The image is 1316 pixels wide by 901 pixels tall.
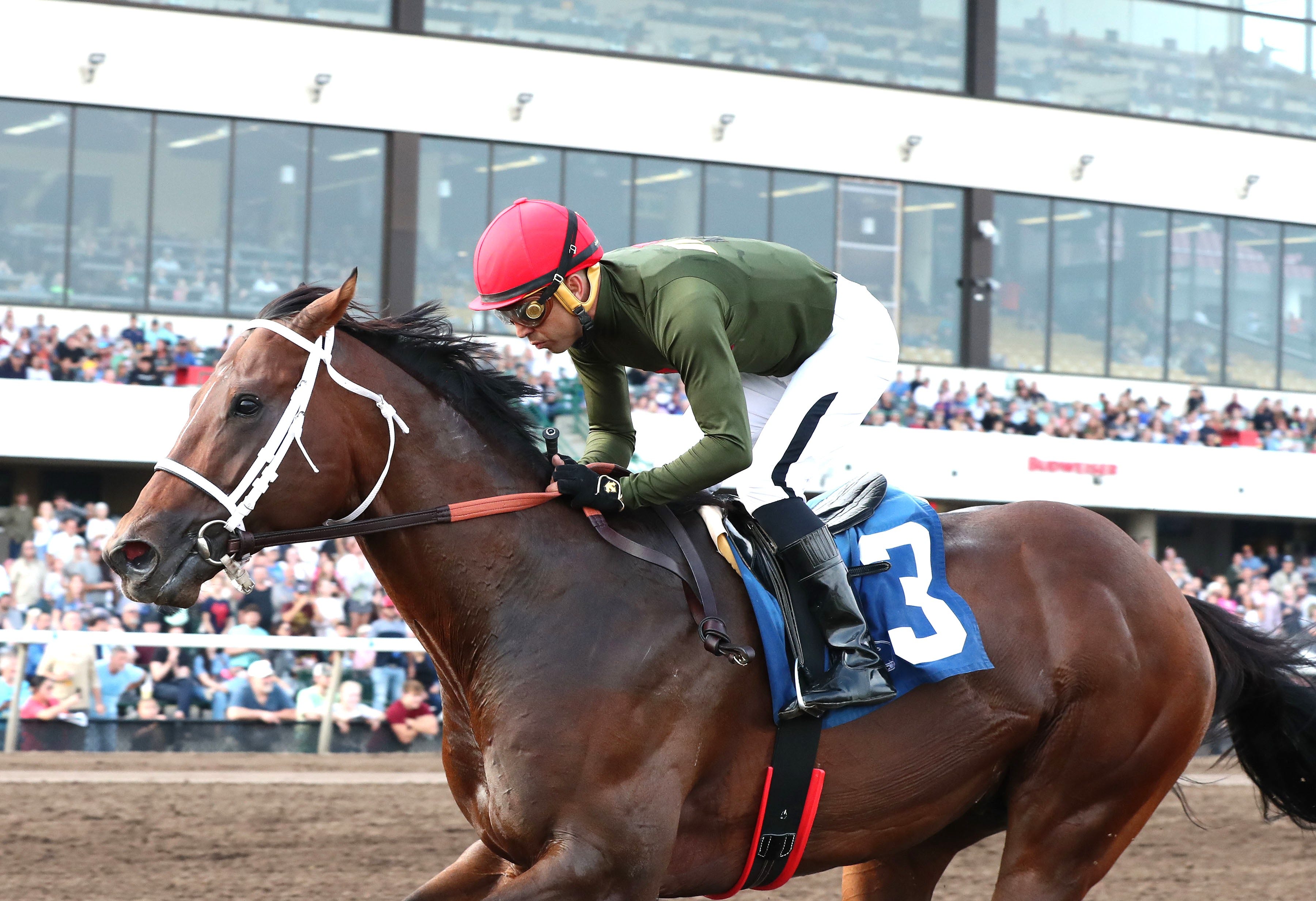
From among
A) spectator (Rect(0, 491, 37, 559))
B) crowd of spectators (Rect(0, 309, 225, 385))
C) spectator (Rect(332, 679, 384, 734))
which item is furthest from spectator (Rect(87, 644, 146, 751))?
crowd of spectators (Rect(0, 309, 225, 385))

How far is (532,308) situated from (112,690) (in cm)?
661

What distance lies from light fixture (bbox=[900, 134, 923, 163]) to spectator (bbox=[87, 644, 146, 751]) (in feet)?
53.7

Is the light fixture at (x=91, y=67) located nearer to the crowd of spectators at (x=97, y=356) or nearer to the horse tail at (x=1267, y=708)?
the crowd of spectators at (x=97, y=356)

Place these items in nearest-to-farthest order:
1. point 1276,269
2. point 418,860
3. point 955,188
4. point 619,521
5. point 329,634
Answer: point 619,521 < point 418,860 < point 329,634 < point 955,188 < point 1276,269

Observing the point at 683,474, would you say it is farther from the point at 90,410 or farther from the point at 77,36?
the point at 77,36

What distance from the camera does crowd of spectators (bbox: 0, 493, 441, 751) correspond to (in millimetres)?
8625

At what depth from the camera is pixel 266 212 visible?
62.7ft

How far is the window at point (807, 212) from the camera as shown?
2170 cm

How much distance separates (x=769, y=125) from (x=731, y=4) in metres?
2.09

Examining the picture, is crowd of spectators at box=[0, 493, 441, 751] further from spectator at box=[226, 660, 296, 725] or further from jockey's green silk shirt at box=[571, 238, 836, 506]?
jockey's green silk shirt at box=[571, 238, 836, 506]

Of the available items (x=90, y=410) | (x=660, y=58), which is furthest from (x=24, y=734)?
(x=660, y=58)

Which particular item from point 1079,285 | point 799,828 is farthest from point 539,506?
point 1079,285

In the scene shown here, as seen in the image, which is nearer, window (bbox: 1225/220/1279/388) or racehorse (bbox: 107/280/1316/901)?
racehorse (bbox: 107/280/1316/901)

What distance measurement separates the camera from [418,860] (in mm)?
6109
